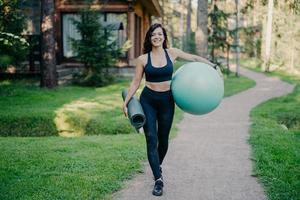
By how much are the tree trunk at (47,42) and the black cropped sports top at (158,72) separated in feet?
35.4

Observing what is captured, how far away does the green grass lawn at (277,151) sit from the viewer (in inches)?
210

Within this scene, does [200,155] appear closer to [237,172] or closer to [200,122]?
[237,172]

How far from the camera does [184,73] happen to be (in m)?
5.16

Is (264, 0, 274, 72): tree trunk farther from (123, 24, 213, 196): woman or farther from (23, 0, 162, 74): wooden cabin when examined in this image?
(123, 24, 213, 196): woman

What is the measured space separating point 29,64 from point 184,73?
47.3 feet

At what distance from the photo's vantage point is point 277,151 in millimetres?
7242

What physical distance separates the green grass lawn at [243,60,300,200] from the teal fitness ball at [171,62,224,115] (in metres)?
1.27

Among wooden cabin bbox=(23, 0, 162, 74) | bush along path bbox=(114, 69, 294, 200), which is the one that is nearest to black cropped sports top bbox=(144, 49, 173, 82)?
bush along path bbox=(114, 69, 294, 200)

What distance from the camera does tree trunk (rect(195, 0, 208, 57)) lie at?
17.3m

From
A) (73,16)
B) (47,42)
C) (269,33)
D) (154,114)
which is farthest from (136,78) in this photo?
(269,33)

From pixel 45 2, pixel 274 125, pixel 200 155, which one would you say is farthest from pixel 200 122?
pixel 45 2

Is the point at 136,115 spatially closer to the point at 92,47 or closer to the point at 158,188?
the point at 158,188

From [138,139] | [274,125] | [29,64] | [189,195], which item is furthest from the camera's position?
[29,64]

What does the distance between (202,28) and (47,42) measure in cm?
623
